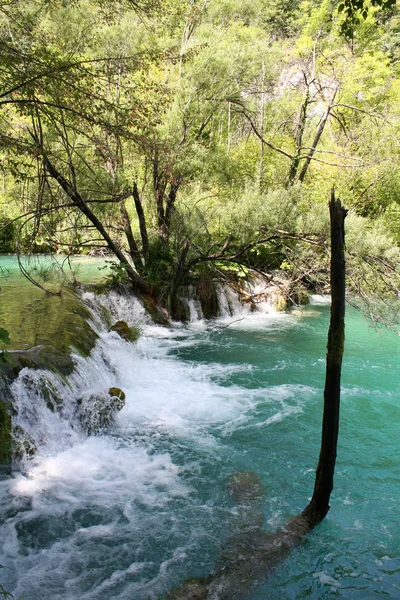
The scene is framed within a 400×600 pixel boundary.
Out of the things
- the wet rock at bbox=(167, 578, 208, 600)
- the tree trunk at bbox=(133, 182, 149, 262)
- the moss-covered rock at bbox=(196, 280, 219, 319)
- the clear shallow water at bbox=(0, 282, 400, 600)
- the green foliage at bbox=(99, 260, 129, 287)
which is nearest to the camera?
the wet rock at bbox=(167, 578, 208, 600)

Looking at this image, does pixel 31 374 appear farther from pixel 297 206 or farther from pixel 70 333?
pixel 297 206

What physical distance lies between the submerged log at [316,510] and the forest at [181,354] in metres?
0.02

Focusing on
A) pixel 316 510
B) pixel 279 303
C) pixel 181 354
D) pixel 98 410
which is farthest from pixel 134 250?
pixel 316 510

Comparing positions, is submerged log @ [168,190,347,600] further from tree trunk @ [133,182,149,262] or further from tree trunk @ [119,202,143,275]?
tree trunk @ [119,202,143,275]

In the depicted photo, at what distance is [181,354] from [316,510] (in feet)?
21.6

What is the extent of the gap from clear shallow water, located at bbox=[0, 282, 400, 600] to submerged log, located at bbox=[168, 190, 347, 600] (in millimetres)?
127

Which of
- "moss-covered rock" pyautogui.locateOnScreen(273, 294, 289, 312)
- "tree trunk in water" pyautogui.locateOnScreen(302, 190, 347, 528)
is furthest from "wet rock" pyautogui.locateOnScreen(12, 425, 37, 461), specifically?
"moss-covered rock" pyautogui.locateOnScreen(273, 294, 289, 312)

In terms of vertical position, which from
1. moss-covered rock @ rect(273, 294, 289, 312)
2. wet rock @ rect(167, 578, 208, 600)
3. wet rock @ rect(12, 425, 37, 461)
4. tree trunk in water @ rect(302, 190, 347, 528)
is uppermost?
tree trunk in water @ rect(302, 190, 347, 528)

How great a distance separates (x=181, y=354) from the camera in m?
10.7

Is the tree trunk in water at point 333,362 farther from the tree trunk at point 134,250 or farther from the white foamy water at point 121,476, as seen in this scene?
the tree trunk at point 134,250

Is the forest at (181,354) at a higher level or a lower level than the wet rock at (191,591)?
higher

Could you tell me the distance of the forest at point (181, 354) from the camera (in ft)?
14.1

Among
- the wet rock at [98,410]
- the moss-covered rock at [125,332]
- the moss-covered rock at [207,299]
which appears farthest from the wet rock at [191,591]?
the moss-covered rock at [207,299]

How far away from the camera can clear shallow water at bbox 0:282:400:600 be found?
13.8 ft
